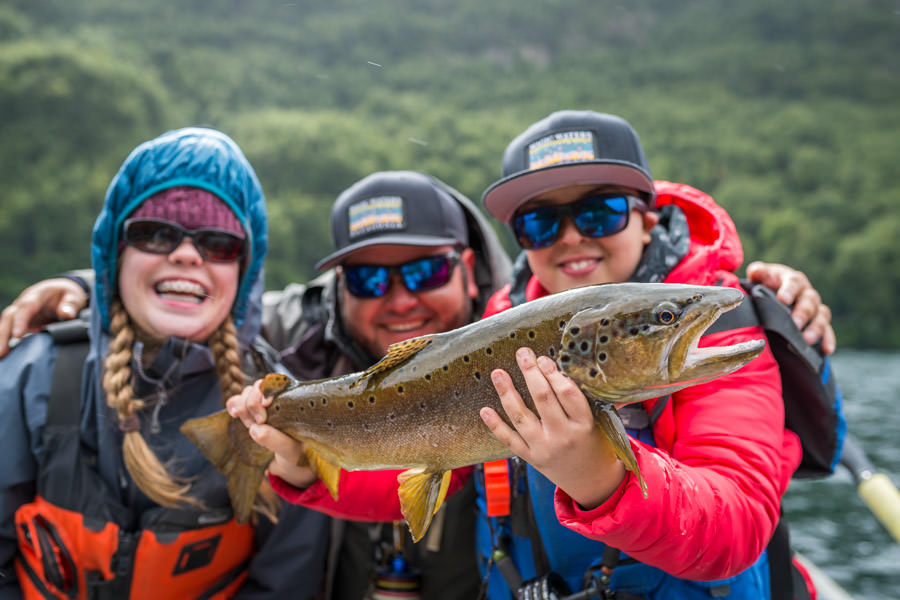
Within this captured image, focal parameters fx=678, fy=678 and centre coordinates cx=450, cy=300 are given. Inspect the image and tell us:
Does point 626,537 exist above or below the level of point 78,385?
below

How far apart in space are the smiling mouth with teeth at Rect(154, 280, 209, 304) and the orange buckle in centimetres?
182

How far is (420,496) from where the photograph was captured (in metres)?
2.50

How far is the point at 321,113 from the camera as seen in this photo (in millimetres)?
99625

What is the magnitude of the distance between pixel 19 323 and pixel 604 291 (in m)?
3.21

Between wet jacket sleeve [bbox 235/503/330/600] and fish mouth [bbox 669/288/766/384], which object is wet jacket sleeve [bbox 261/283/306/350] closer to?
wet jacket sleeve [bbox 235/503/330/600]

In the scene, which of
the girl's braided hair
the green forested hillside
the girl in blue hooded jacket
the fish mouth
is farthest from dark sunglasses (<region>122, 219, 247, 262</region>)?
the green forested hillside

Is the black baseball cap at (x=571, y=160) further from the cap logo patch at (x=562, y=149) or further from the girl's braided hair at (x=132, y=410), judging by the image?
the girl's braided hair at (x=132, y=410)

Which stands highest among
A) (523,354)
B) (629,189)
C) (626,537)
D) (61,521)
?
(629,189)

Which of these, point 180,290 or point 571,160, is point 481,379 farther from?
point 180,290

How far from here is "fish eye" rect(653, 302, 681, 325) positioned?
78.6 inches

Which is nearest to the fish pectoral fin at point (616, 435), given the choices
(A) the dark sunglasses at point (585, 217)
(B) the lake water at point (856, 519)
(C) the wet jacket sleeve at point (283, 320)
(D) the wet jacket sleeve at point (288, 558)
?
(A) the dark sunglasses at point (585, 217)

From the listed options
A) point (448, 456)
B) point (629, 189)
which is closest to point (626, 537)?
point (448, 456)

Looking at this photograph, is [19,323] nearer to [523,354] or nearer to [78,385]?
[78,385]

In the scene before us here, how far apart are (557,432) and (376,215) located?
2737 millimetres
